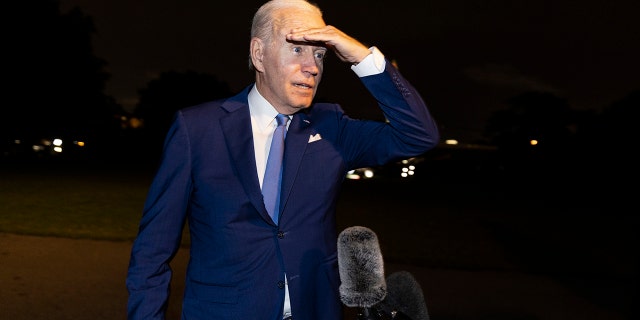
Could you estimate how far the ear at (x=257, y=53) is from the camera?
223 centimetres

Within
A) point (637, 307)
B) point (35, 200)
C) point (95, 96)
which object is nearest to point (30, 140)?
point (95, 96)

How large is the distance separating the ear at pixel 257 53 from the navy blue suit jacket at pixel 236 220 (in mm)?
152

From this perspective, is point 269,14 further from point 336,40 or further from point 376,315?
point 376,315

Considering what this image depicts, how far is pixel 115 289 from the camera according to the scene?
6.61 m

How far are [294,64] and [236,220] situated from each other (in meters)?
0.53

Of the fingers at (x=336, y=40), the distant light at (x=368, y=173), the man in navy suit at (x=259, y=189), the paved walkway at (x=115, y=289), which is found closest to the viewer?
the fingers at (x=336, y=40)

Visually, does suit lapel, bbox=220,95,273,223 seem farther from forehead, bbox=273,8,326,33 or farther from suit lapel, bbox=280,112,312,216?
forehead, bbox=273,8,326,33

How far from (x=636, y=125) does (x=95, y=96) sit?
33696mm

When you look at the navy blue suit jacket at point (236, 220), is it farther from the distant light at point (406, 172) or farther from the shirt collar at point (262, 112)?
the distant light at point (406, 172)

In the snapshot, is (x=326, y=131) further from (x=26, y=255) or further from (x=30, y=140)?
(x=30, y=140)

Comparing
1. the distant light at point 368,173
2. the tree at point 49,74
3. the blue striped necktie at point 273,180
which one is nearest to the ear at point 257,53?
the blue striped necktie at point 273,180

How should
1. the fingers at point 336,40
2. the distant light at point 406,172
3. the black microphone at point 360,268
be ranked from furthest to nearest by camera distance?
the distant light at point 406,172, the fingers at point 336,40, the black microphone at point 360,268

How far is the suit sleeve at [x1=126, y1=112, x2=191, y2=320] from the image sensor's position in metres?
2.04

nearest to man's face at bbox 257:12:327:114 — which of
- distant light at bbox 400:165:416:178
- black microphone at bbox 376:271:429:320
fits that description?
black microphone at bbox 376:271:429:320
